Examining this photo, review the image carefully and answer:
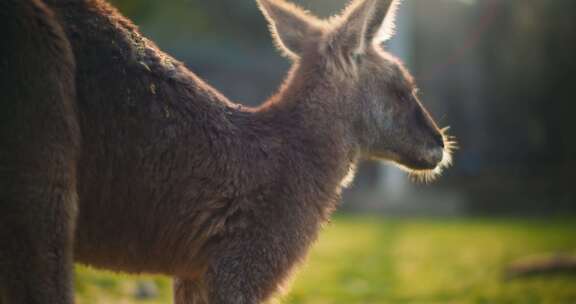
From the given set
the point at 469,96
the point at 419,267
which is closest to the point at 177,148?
the point at 419,267

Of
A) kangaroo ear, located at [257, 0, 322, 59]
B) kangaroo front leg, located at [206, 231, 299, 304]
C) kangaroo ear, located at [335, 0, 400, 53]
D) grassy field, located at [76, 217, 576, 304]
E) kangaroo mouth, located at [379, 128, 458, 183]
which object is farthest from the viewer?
grassy field, located at [76, 217, 576, 304]

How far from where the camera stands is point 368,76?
4883 millimetres

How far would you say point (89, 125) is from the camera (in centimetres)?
367

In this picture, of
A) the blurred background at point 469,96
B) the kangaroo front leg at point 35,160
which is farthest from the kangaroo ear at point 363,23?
the blurred background at point 469,96

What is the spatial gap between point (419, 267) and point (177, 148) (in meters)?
7.19

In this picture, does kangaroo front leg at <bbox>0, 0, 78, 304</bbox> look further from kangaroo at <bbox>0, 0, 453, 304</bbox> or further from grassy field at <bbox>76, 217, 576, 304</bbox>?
grassy field at <bbox>76, 217, 576, 304</bbox>

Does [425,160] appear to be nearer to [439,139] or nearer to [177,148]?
[439,139]

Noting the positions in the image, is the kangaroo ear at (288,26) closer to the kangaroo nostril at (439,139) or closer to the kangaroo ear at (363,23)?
the kangaroo ear at (363,23)

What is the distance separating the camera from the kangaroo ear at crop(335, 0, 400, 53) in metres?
4.55

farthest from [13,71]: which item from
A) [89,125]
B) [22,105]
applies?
[89,125]

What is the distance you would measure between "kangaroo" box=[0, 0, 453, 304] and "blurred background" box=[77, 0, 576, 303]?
8575 mm

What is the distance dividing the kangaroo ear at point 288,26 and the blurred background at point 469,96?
328 inches

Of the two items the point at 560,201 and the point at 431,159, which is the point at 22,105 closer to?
the point at 431,159

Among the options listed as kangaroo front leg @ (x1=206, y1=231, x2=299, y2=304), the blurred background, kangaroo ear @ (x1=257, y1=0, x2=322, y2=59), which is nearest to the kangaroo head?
kangaroo ear @ (x1=257, y1=0, x2=322, y2=59)
